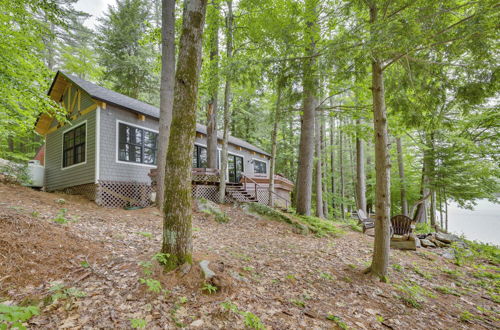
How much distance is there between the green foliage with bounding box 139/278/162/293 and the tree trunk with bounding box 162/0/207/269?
33cm

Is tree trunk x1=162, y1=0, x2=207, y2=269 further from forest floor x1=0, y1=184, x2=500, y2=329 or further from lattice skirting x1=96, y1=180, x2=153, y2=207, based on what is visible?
lattice skirting x1=96, y1=180, x2=153, y2=207

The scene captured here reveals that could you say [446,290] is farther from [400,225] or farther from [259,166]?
[259,166]

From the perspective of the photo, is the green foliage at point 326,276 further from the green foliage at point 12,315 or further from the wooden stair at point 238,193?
the wooden stair at point 238,193

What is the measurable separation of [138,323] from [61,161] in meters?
11.8

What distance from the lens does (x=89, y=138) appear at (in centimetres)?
926

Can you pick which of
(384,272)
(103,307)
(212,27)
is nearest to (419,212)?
(384,272)

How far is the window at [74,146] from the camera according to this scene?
9.80 metres

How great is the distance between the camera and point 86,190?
9.23m

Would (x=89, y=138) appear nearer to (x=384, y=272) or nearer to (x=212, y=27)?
(x=212, y=27)

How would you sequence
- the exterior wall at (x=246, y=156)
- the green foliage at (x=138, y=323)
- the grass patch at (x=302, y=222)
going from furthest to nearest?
the exterior wall at (x=246, y=156), the grass patch at (x=302, y=222), the green foliage at (x=138, y=323)

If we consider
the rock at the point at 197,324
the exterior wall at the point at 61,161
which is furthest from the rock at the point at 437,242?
the exterior wall at the point at 61,161

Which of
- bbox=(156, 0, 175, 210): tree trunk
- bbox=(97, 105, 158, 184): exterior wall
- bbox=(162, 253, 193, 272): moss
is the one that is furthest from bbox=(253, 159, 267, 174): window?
bbox=(162, 253, 193, 272): moss

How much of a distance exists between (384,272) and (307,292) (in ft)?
5.89

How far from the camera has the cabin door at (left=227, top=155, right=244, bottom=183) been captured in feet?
52.1
